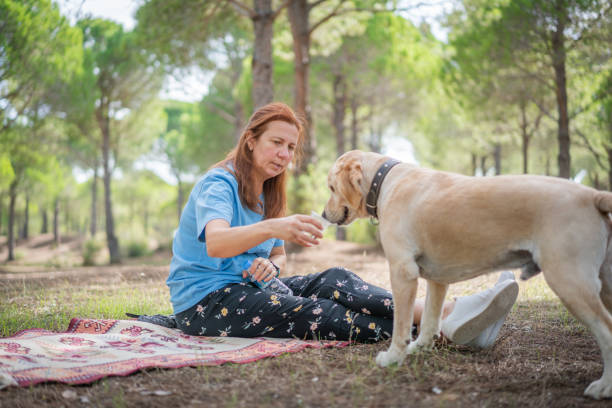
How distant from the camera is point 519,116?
16984mm

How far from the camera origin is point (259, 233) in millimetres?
2742

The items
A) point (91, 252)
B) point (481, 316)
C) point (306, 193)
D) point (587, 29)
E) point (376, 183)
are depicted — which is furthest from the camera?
point (91, 252)

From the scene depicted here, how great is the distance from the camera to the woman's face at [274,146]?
3.46 m

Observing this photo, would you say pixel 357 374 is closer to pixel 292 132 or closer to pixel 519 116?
pixel 292 132

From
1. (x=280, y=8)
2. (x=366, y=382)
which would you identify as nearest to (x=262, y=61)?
(x=280, y=8)

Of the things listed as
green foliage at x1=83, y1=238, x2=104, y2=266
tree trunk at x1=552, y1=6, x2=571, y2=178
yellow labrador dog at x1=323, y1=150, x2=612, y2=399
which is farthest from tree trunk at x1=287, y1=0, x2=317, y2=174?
green foliage at x1=83, y1=238, x2=104, y2=266

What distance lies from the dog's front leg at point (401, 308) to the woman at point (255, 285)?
36cm

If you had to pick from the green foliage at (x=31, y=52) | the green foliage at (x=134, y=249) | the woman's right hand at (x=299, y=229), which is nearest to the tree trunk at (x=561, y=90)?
the woman's right hand at (x=299, y=229)

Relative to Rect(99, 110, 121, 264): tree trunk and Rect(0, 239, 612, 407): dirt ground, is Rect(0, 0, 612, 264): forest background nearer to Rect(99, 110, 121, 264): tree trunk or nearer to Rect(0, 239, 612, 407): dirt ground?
Rect(99, 110, 121, 264): tree trunk

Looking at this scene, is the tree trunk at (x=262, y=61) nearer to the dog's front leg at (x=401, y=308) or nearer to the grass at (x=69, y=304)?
the grass at (x=69, y=304)

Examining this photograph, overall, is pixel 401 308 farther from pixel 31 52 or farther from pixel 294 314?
pixel 31 52

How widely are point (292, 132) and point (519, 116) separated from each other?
633 inches

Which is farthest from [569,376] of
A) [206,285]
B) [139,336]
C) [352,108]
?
[352,108]

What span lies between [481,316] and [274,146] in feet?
6.26
